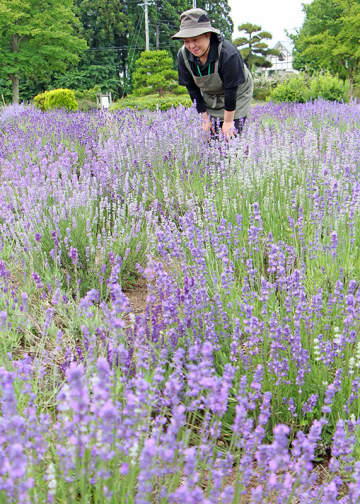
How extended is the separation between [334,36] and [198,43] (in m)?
29.1

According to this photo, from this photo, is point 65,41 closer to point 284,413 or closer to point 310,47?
point 310,47

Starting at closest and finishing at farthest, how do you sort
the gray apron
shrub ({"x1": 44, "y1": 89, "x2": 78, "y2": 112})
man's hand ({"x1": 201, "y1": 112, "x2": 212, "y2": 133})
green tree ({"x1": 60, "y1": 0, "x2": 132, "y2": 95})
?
the gray apron < man's hand ({"x1": 201, "y1": 112, "x2": 212, "y2": 133}) < shrub ({"x1": 44, "y1": 89, "x2": 78, "y2": 112}) < green tree ({"x1": 60, "y1": 0, "x2": 132, "y2": 95})

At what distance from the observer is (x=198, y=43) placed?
13.3 ft

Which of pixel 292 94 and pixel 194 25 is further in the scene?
pixel 292 94

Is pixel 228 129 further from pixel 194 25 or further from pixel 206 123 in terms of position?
pixel 194 25

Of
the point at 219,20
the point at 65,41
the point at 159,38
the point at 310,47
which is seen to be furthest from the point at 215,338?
the point at 219,20

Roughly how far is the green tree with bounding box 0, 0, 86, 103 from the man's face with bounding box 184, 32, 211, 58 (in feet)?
67.9

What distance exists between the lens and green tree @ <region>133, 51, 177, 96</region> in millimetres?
25236

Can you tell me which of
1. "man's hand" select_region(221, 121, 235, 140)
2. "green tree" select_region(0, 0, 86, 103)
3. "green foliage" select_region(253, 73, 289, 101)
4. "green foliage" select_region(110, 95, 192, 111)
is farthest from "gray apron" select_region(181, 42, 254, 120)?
"green foliage" select_region(253, 73, 289, 101)

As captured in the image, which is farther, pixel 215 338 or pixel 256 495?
pixel 215 338

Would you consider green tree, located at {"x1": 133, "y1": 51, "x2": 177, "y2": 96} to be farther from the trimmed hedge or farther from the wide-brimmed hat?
the wide-brimmed hat

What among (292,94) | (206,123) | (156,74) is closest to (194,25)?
(206,123)

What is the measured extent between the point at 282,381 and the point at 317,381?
14 centimetres

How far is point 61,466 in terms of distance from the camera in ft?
3.21
